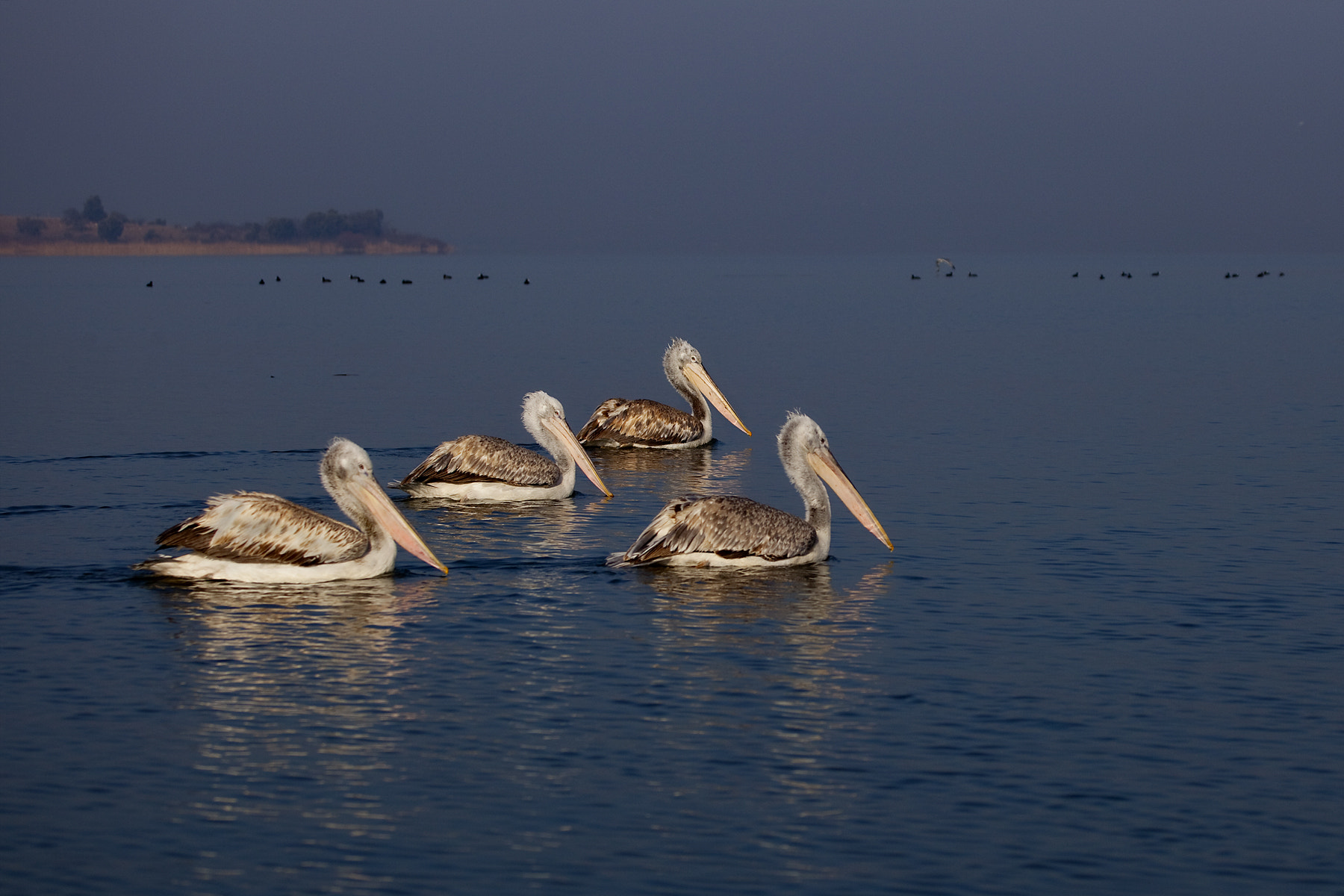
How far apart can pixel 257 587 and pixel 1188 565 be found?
815 cm

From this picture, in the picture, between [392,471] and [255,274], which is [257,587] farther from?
[255,274]

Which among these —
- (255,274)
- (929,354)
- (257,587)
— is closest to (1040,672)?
(257,587)

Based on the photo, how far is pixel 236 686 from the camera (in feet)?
34.8

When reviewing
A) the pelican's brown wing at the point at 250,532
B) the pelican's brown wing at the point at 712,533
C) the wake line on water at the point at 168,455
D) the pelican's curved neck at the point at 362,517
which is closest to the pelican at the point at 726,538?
the pelican's brown wing at the point at 712,533

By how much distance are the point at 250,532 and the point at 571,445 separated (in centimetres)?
646

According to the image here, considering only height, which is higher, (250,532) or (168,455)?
(168,455)

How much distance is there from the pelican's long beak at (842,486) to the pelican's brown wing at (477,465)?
→ 13.8 ft

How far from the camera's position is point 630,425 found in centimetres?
2431

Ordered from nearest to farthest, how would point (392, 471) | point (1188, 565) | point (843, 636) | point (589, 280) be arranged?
point (843, 636) → point (1188, 565) → point (392, 471) → point (589, 280)

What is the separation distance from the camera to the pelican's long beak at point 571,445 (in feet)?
Result: 63.4

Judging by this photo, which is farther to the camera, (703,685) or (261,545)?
(261,545)

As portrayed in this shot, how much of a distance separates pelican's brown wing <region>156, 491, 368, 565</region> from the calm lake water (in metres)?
0.34

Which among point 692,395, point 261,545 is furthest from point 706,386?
point 261,545

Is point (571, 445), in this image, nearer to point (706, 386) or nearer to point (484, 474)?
point (484, 474)
